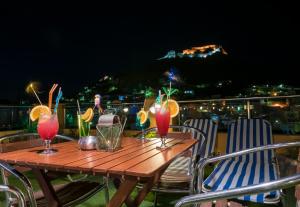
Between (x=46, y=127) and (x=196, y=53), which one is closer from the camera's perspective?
(x=46, y=127)

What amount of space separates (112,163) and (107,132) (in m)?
0.41

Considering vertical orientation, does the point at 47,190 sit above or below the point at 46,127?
below

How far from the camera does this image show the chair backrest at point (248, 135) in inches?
137

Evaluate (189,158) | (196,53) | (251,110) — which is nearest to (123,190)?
(189,158)

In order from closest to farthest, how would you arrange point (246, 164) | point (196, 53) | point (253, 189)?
1. point (253, 189)
2. point (246, 164)
3. point (196, 53)

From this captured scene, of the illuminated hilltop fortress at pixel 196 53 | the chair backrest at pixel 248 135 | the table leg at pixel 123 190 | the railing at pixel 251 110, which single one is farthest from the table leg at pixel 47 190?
the illuminated hilltop fortress at pixel 196 53

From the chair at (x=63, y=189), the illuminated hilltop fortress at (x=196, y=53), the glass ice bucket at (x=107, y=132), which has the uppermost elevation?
the illuminated hilltop fortress at (x=196, y=53)

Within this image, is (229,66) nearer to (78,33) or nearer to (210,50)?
(210,50)

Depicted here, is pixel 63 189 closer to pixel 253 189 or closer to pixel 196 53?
pixel 253 189

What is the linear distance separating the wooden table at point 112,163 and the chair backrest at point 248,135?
5.82 ft

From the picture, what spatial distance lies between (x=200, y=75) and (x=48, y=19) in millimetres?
14322

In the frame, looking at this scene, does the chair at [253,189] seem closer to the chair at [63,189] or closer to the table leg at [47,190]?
the table leg at [47,190]

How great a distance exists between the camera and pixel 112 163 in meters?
1.48

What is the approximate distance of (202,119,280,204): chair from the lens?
2.02 metres
